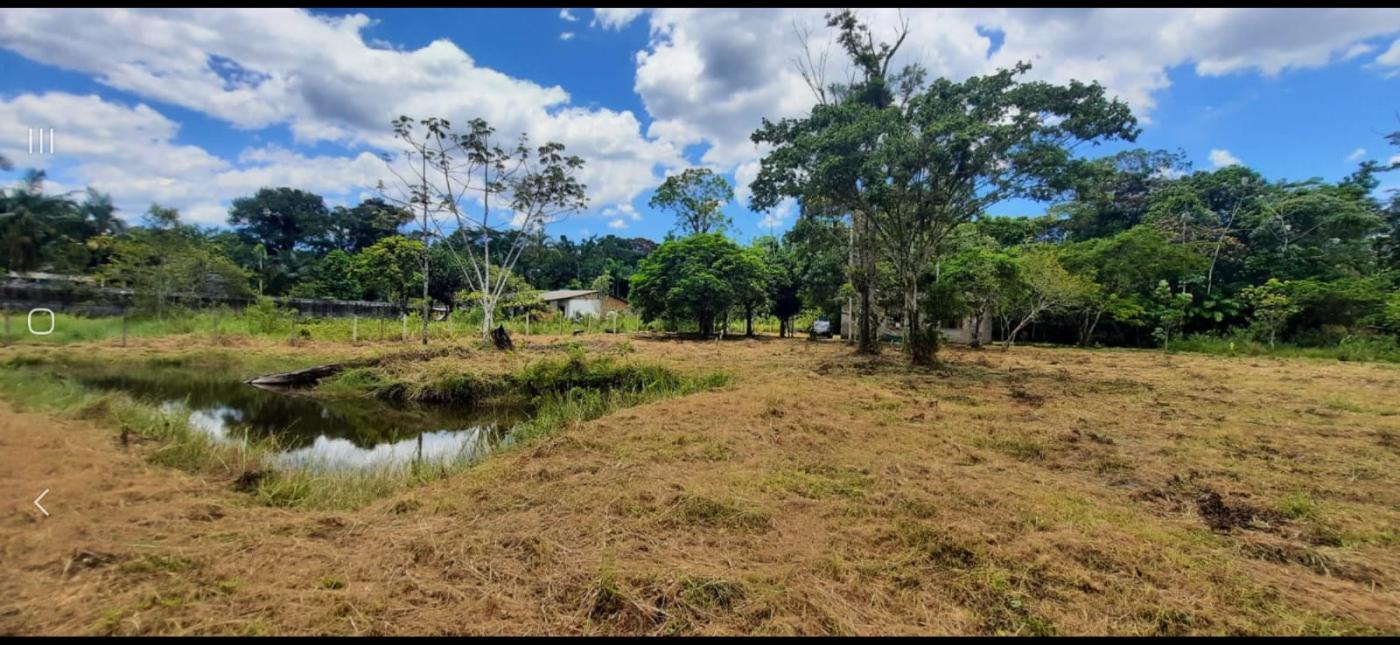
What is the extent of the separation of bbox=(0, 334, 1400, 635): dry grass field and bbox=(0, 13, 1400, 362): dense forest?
6.89 metres

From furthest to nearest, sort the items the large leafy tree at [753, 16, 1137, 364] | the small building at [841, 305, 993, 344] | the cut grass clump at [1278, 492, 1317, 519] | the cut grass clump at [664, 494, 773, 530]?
the small building at [841, 305, 993, 344], the large leafy tree at [753, 16, 1137, 364], the cut grass clump at [1278, 492, 1317, 519], the cut grass clump at [664, 494, 773, 530]

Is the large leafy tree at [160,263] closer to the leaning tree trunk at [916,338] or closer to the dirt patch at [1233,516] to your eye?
the leaning tree trunk at [916,338]

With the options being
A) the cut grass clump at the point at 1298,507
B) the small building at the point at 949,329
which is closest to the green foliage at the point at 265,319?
the small building at the point at 949,329

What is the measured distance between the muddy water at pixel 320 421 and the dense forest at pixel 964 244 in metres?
3.17

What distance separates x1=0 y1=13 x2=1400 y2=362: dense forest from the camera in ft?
36.2

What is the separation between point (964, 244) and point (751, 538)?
2200 cm

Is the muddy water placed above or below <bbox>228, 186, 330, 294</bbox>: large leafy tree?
below

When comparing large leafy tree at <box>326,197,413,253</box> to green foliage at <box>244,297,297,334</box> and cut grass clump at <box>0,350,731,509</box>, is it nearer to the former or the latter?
green foliage at <box>244,297,297,334</box>

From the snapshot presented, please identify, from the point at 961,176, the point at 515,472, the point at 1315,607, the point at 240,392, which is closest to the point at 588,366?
the point at 515,472

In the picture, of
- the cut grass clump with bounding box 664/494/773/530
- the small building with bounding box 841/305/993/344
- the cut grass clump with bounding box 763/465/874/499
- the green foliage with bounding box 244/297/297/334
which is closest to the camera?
the cut grass clump with bounding box 664/494/773/530

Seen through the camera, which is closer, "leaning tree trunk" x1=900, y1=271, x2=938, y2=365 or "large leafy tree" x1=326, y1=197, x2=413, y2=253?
"leaning tree trunk" x1=900, y1=271, x2=938, y2=365

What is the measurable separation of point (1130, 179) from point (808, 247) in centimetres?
2240

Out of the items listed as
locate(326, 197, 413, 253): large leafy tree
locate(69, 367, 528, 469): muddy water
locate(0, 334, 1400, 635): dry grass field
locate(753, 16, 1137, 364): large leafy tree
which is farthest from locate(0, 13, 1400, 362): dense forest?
locate(326, 197, 413, 253): large leafy tree

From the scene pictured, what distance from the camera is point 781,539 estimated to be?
3223 millimetres
